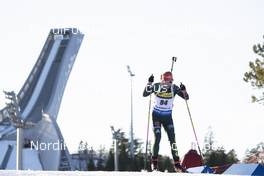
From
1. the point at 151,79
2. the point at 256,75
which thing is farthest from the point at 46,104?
the point at 151,79

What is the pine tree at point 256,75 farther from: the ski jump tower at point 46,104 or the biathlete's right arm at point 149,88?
the ski jump tower at point 46,104

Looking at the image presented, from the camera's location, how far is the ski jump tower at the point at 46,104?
92.7m

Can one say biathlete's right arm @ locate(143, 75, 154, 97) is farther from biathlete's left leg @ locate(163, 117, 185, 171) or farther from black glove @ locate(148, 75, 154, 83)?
biathlete's left leg @ locate(163, 117, 185, 171)

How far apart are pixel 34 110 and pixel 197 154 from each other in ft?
280

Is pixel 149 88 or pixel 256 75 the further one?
pixel 256 75

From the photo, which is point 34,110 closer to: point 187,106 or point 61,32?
point 61,32

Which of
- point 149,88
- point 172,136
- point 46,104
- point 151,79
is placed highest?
point 46,104

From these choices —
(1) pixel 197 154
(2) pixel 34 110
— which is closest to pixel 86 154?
(2) pixel 34 110

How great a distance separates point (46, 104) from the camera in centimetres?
9662

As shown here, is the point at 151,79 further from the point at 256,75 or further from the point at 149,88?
the point at 256,75

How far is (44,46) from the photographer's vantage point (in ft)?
317

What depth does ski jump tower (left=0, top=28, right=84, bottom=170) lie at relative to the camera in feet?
304

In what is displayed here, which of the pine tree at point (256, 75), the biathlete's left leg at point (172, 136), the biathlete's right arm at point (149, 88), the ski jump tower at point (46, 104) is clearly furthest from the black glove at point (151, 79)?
the ski jump tower at point (46, 104)

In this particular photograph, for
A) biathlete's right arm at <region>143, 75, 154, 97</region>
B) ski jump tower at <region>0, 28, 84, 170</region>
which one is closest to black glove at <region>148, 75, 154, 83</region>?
biathlete's right arm at <region>143, 75, 154, 97</region>
